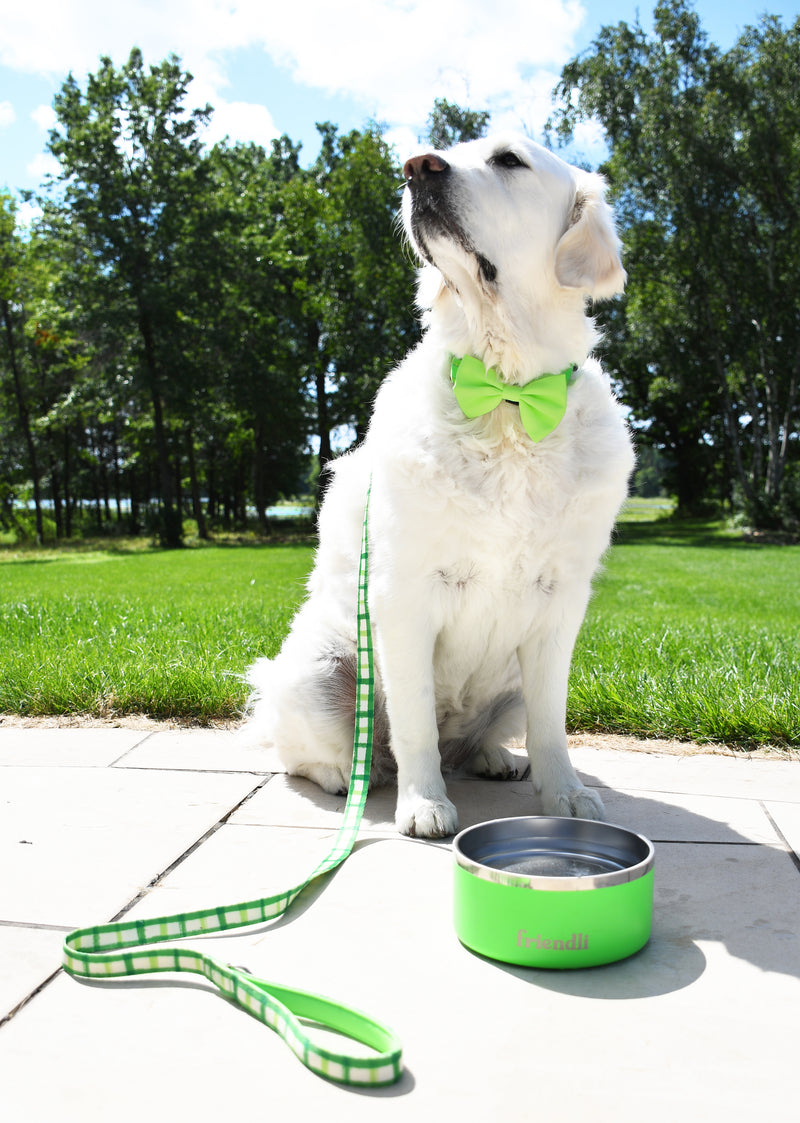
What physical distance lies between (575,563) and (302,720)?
41.0 inches

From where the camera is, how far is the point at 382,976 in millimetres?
1698

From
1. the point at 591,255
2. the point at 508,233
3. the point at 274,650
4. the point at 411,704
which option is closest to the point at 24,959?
the point at 411,704

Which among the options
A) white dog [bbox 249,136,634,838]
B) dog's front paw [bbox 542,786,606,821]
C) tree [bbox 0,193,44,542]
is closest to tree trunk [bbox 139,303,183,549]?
tree [bbox 0,193,44,542]

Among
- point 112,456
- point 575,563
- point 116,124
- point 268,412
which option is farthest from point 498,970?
point 112,456

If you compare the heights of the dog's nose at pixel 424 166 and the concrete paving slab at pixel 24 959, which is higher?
the dog's nose at pixel 424 166

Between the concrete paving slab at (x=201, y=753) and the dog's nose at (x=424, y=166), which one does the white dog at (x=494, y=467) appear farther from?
the concrete paving slab at (x=201, y=753)

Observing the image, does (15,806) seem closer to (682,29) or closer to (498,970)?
(498,970)

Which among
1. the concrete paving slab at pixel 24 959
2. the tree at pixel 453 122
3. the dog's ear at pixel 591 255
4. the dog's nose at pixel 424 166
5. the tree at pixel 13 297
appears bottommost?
A: the concrete paving slab at pixel 24 959

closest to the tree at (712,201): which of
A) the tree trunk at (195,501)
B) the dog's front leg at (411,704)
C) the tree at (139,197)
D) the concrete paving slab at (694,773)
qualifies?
the tree at (139,197)

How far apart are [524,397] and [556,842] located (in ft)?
4.00

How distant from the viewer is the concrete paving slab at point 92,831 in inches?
79.5

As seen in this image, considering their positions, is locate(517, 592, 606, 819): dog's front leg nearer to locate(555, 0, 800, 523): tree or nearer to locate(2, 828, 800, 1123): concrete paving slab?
locate(2, 828, 800, 1123): concrete paving slab

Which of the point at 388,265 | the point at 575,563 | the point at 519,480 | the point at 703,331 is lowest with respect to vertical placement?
the point at 575,563

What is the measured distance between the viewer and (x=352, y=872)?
2.19 meters
